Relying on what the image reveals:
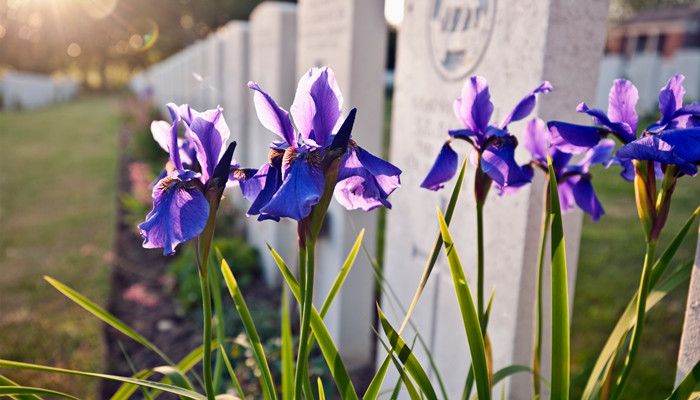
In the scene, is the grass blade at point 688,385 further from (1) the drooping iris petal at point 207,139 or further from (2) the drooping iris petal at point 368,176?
(1) the drooping iris petal at point 207,139

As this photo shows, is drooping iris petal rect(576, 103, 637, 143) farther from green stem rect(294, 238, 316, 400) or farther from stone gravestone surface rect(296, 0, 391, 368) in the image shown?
stone gravestone surface rect(296, 0, 391, 368)

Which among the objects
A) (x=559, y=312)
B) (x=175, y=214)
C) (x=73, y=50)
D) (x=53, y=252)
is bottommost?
(x=53, y=252)

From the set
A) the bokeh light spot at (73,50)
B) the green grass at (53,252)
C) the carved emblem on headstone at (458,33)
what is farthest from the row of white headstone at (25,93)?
the carved emblem on headstone at (458,33)

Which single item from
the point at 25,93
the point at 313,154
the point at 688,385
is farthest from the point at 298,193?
the point at 25,93

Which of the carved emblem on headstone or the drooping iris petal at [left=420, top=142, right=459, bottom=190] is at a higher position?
the carved emblem on headstone

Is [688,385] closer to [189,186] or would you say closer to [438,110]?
[189,186]

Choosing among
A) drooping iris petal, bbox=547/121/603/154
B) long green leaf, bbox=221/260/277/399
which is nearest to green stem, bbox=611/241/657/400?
drooping iris petal, bbox=547/121/603/154
